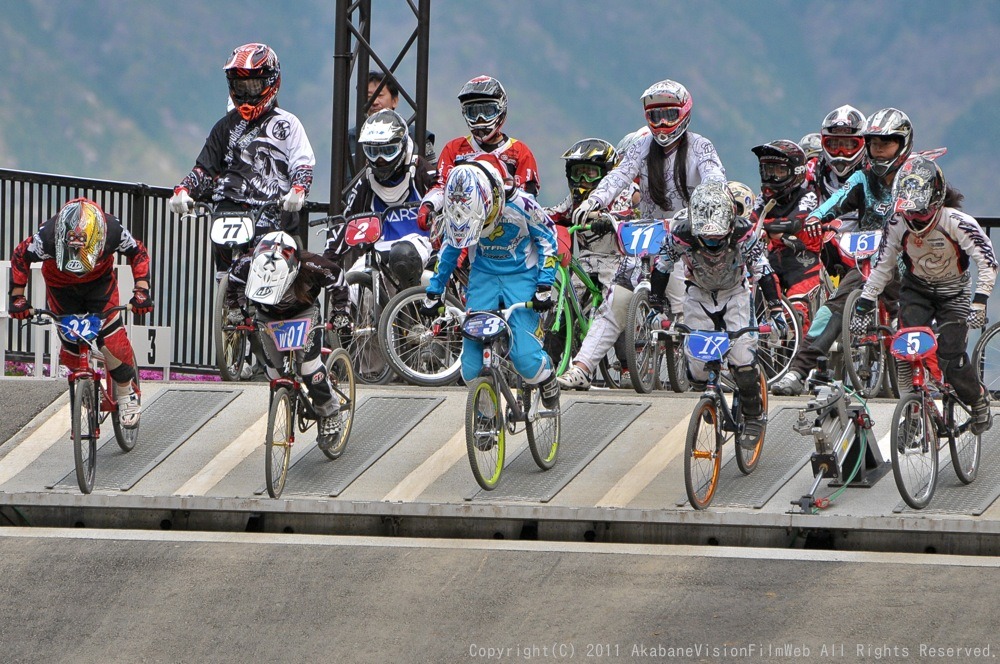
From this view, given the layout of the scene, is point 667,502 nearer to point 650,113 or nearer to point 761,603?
point 761,603

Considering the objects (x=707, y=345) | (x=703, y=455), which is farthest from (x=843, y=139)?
(x=703, y=455)

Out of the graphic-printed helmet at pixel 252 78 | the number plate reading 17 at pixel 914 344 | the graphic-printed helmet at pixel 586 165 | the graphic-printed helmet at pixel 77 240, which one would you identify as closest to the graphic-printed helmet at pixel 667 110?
the graphic-printed helmet at pixel 586 165

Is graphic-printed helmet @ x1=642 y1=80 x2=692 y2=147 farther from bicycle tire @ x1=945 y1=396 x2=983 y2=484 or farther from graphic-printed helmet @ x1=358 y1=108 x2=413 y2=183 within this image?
bicycle tire @ x1=945 y1=396 x2=983 y2=484

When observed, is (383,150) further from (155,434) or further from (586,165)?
(155,434)

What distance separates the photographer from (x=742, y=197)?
9.92 m

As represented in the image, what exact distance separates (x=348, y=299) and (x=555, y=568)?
323 cm

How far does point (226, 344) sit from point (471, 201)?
3319 millimetres

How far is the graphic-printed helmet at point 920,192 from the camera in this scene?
923 cm

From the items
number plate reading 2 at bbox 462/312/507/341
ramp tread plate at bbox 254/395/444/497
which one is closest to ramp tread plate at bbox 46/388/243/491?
ramp tread plate at bbox 254/395/444/497

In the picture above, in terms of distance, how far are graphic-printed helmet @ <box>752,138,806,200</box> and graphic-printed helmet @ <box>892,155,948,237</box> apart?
2.55 meters

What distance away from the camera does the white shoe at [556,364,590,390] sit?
1092cm

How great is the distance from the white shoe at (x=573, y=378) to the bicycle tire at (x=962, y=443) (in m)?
2.59

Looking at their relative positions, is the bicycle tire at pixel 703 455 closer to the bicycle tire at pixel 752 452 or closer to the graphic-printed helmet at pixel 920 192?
the bicycle tire at pixel 752 452

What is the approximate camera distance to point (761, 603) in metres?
7.65
